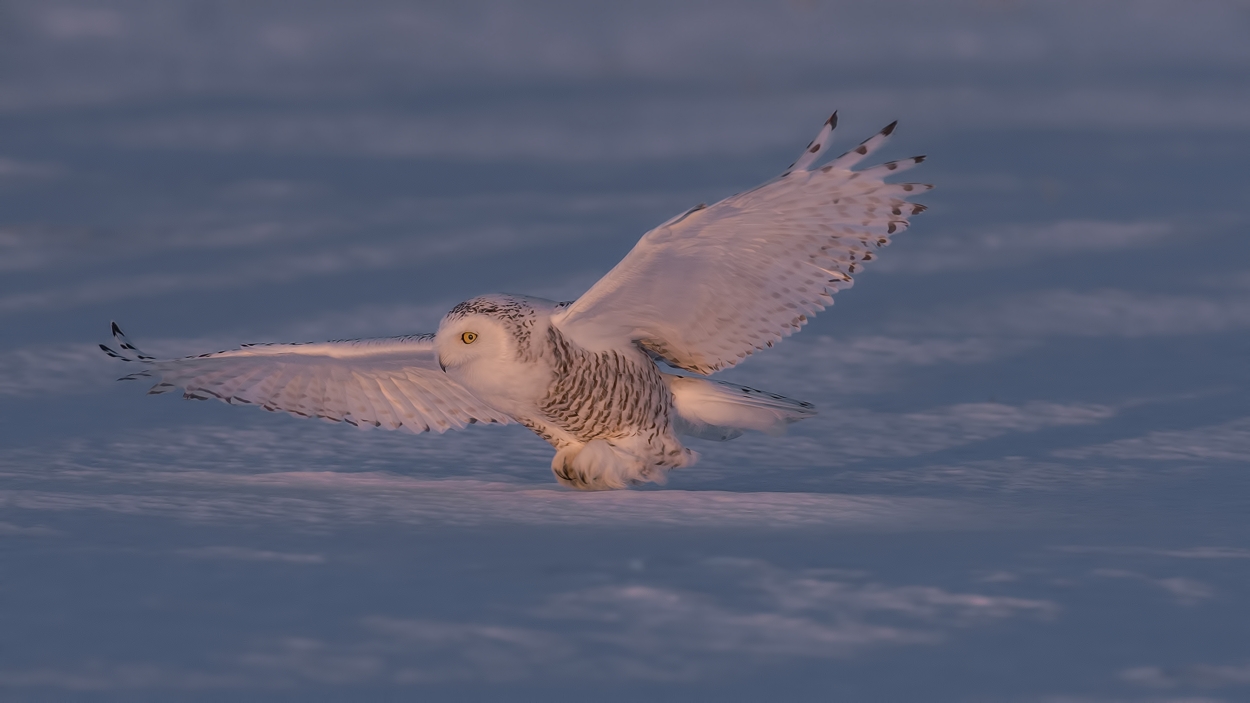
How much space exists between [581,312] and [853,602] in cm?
196

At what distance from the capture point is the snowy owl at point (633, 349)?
16.0 feet

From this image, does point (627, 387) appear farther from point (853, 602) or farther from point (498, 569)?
point (853, 602)

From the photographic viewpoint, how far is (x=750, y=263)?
5176mm

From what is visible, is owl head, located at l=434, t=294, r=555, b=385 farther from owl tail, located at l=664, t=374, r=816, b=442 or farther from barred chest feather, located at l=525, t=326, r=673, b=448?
owl tail, located at l=664, t=374, r=816, b=442

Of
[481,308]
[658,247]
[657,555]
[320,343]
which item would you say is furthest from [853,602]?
[320,343]

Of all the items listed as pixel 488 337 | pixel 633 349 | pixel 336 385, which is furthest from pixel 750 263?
pixel 336 385

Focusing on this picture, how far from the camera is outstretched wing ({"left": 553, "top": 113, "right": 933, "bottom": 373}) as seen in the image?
4.78m

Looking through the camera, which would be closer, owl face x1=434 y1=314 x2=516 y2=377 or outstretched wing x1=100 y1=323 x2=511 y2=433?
owl face x1=434 y1=314 x2=516 y2=377

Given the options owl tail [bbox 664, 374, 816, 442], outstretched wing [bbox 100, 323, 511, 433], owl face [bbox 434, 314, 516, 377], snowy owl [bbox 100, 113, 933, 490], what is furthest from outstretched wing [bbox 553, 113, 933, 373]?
outstretched wing [bbox 100, 323, 511, 433]

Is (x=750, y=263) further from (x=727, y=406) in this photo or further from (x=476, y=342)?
(x=476, y=342)

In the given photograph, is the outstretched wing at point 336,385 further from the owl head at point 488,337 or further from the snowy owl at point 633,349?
the owl head at point 488,337

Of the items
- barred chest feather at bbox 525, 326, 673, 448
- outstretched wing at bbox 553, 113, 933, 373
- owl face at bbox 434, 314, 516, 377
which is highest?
outstretched wing at bbox 553, 113, 933, 373

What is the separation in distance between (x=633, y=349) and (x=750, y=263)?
2.33 ft

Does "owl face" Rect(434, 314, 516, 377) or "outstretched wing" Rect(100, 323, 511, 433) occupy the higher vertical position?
"owl face" Rect(434, 314, 516, 377)
